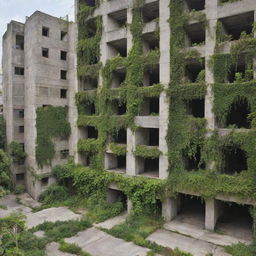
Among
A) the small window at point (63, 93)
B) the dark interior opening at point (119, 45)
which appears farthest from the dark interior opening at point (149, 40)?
the small window at point (63, 93)

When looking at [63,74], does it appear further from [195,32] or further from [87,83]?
[195,32]

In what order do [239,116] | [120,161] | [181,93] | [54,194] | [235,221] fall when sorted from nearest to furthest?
[181,93], [235,221], [239,116], [54,194], [120,161]

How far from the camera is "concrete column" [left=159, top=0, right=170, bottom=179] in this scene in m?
19.2

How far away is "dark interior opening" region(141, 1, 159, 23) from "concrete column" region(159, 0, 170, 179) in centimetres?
134

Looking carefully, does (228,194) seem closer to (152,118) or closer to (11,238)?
(152,118)

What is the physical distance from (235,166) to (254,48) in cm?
991

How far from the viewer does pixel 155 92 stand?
65.0 ft

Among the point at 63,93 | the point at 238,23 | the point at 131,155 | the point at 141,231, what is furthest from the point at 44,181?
the point at 238,23

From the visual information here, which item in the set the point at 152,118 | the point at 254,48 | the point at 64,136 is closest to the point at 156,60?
the point at 152,118

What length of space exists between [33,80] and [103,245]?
1758cm

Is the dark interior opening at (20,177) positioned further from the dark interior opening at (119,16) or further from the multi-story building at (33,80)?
the dark interior opening at (119,16)

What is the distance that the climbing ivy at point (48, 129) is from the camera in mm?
24688

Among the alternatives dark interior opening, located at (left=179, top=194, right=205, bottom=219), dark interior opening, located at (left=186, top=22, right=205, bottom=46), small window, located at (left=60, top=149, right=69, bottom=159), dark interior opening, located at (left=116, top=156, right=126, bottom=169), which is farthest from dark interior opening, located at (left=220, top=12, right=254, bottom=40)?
small window, located at (left=60, top=149, right=69, bottom=159)

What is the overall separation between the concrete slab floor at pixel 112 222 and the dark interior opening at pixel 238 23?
17582 mm
